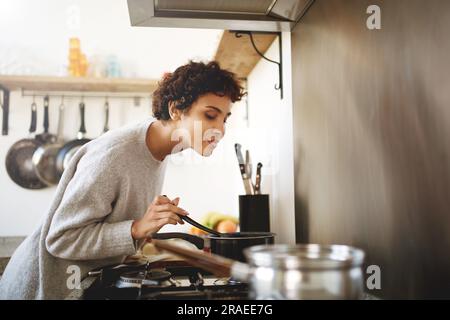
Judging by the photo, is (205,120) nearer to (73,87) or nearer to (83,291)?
(83,291)

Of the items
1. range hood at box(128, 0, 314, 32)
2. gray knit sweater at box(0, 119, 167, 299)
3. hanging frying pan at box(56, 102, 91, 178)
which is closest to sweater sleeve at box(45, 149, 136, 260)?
gray knit sweater at box(0, 119, 167, 299)

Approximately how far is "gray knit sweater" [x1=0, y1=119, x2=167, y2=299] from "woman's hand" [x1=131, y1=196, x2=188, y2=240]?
0.02 m

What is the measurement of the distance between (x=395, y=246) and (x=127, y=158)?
0.64m

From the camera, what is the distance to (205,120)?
1.05 m

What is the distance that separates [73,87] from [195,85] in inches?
48.7

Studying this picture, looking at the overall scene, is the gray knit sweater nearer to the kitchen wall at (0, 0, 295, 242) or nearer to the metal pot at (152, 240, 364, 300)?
the metal pot at (152, 240, 364, 300)

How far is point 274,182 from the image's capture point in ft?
4.68

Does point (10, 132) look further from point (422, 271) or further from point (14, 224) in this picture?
point (422, 271)

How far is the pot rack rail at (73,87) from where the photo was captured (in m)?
1.98

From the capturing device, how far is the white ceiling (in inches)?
86.2

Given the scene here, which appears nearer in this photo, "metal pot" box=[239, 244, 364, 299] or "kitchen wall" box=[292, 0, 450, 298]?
"metal pot" box=[239, 244, 364, 299]

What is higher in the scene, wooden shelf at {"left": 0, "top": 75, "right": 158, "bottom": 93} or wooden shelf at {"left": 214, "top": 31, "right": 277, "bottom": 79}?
wooden shelf at {"left": 0, "top": 75, "right": 158, "bottom": 93}

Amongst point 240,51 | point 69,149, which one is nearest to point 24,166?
point 69,149
